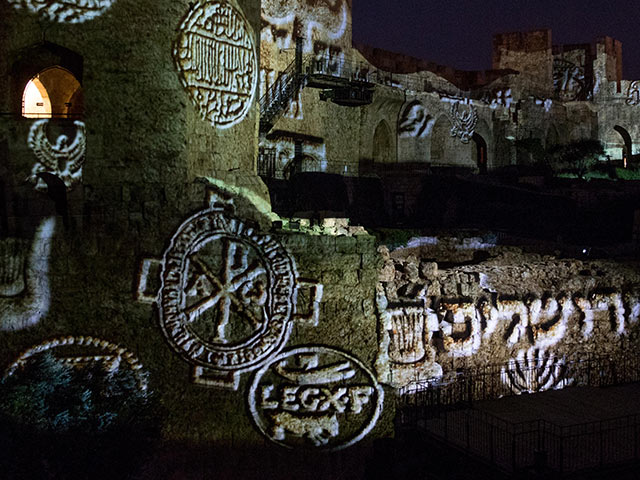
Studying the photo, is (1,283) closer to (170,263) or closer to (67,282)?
(67,282)

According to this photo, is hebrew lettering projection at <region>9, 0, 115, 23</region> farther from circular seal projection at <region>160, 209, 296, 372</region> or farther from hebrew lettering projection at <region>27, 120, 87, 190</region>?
circular seal projection at <region>160, 209, 296, 372</region>

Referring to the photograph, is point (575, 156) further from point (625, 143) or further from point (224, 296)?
point (224, 296)

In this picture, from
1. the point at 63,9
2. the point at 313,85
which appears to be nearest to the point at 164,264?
the point at 63,9

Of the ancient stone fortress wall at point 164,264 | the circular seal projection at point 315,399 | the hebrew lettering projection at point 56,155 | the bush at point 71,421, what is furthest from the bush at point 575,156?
the bush at point 71,421

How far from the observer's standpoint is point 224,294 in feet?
32.8

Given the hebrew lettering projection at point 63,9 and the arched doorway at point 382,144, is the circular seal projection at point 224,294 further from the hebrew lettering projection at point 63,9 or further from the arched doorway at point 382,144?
the arched doorway at point 382,144

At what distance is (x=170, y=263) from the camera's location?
9930mm

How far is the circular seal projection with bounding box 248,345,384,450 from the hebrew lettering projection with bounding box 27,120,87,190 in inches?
147

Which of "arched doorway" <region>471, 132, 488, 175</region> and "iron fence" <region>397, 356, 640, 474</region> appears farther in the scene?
"arched doorway" <region>471, 132, 488, 175</region>

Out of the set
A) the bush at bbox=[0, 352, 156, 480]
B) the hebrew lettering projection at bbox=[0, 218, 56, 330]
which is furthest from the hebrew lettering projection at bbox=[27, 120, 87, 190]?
the bush at bbox=[0, 352, 156, 480]

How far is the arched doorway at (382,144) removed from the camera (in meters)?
26.9

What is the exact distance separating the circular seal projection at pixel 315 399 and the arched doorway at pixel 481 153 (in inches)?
Result: 913

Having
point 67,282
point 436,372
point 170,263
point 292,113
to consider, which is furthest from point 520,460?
point 292,113

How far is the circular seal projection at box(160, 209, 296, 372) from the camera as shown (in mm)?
9898
